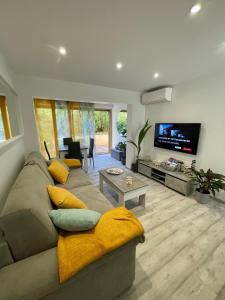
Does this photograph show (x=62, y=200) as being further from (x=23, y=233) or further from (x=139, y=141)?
(x=139, y=141)

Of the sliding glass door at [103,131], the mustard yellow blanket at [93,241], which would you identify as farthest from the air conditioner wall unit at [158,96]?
the mustard yellow blanket at [93,241]

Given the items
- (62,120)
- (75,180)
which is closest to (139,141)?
(75,180)

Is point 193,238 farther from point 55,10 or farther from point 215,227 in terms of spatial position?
point 55,10

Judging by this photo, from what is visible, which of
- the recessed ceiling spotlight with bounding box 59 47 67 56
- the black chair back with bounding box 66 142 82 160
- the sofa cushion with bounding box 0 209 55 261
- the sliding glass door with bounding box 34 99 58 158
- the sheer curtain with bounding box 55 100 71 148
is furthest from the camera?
the sheer curtain with bounding box 55 100 71 148

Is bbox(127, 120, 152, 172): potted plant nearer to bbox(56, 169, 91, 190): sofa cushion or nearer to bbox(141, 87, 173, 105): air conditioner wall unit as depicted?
bbox(141, 87, 173, 105): air conditioner wall unit

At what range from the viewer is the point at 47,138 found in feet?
15.1

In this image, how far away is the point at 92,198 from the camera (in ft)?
5.82

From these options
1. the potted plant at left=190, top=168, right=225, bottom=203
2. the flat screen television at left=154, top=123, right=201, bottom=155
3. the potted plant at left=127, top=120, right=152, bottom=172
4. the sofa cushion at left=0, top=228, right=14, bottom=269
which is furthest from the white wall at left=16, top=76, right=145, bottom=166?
the potted plant at left=190, top=168, right=225, bottom=203

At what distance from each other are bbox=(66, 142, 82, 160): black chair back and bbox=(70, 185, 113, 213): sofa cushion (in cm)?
182

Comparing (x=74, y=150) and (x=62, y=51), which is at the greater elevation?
→ (x=62, y=51)

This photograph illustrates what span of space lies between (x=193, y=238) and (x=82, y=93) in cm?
342

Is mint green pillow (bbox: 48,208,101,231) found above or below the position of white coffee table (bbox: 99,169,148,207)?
above

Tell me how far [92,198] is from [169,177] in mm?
1952

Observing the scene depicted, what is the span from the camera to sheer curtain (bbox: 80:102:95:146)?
5092 millimetres
